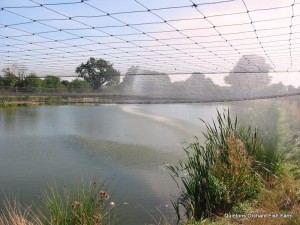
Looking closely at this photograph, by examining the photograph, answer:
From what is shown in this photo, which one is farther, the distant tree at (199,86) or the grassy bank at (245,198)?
the distant tree at (199,86)

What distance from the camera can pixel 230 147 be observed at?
457cm

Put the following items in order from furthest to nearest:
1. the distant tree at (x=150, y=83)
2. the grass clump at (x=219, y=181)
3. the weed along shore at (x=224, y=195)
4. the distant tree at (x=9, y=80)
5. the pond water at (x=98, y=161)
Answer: the distant tree at (x=9, y=80)
the distant tree at (x=150, y=83)
the pond water at (x=98, y=161)
the grass clump at (x=219, y=181)
the weed along shore at (x=224, y=195)

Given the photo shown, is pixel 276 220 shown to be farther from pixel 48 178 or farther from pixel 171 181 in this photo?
pixel 48 178

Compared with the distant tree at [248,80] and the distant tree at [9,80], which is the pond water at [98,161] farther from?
the distant tree at [9,80]

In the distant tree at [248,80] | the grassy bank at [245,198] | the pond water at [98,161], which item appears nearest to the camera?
the grassy bank at [245,198]

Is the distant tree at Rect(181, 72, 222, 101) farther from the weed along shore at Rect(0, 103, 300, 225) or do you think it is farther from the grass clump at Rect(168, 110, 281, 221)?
the grass clump at Rect(168, 110, 281, 221)

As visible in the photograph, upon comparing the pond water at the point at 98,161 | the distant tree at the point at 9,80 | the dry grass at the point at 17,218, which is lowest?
the pond water at the point at 98,161

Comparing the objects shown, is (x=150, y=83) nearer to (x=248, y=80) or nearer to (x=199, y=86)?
(x=199, y=86)

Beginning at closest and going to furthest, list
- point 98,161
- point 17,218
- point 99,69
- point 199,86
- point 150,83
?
point 17,218
point 98,161
point 199,86
point 150,83
point 99,69

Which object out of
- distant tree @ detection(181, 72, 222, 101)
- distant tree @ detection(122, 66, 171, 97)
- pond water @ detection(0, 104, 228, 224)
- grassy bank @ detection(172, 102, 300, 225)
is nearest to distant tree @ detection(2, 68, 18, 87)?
distant tree @ detection(122, 66, 171, 97)

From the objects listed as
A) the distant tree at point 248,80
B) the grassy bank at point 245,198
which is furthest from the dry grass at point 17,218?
the distant tree at point 248,80

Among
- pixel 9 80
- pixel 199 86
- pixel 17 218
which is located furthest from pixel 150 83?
pixel 9 80

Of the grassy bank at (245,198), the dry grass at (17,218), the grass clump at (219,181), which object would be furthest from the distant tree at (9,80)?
the grass clump at (219,181)

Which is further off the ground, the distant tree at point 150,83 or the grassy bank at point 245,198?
the distant tree at point 150,83
